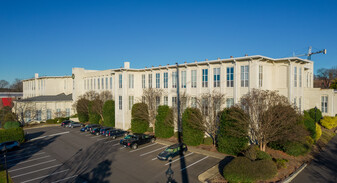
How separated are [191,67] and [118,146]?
1569 cm

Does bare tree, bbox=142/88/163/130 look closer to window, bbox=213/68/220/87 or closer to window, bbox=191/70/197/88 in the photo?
window, bbox=191/70/197/88

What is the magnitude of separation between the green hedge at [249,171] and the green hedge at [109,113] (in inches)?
1055

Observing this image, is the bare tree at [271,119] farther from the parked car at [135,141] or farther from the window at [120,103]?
the window at [120,103]

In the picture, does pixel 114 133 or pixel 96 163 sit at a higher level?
pixel 114 133

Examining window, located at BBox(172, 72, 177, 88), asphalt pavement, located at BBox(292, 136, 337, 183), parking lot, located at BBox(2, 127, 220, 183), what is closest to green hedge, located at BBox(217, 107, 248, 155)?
parking lot, located at BBox(2, 127, 220, 183)

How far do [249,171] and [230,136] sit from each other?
21.4 ft

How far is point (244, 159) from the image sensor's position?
15.9 metres

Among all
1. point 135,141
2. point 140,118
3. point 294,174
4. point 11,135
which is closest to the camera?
point 294,174

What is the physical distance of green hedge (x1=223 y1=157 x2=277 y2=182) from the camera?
14.4 meters

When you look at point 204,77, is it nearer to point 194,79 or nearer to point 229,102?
point 194,79

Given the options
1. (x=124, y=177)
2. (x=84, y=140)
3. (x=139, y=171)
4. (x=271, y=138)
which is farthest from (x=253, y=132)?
(x=84, y=140)

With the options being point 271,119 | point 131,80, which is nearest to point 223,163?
point 271,119

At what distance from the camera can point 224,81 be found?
26047mm

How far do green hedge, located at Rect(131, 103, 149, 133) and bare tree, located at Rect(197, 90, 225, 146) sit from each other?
999 cm
